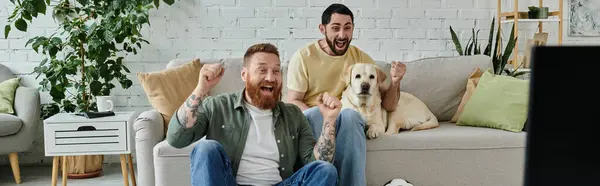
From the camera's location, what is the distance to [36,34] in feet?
13.8

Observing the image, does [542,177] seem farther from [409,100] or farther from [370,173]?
[409,100]

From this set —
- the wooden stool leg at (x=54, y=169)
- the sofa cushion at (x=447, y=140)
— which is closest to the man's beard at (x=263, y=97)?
the sofa cushion at (x=447, y=140)

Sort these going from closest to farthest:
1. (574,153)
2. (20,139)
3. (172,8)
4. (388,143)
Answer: (574,153) → (388,143) → (20,139) → (172,8)

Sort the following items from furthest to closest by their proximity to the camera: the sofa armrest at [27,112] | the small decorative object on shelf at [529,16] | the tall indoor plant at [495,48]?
1. the small decorative object on shelf at [529,16]
2. the tall indoor plant at [495,48]
3. the sofa armrest at [27,112]

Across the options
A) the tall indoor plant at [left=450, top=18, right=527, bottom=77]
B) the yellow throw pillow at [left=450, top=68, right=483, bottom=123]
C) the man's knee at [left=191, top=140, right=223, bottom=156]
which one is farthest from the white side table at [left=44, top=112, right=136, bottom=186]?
the tall indoor plant at [left=450, top=18, right=527, bottom=77]

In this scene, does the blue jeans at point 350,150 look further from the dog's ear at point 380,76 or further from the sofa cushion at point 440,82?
the sofa cushion at point 440,82

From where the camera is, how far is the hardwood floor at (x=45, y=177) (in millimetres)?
3773

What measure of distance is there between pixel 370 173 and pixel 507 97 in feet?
2.63

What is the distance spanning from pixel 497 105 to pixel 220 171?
1631mm

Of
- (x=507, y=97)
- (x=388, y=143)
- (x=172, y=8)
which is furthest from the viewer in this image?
(x=172, y=8)

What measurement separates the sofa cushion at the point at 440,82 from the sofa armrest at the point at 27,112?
7.03 ft

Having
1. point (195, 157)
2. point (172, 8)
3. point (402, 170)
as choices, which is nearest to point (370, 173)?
point (402, 170)

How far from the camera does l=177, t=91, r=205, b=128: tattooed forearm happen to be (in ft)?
6.84

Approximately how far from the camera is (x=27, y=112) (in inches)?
149
